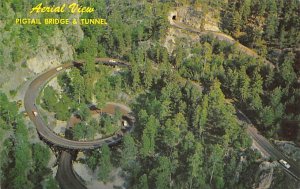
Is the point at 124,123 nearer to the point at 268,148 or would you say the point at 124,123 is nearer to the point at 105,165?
the point at 105,165

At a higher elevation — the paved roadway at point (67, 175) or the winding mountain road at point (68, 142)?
the winding mountain road at point (68, 142)

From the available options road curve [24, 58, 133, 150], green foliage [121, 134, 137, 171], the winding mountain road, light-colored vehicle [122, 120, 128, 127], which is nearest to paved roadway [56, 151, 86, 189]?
the winding mountain road

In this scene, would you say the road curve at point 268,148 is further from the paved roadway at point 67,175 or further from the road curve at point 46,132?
the paved roadway at point 67,175

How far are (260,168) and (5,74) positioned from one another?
82.6 metres

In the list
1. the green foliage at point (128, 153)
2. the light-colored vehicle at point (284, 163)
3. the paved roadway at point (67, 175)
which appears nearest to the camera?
the paved roadway at point (67, 175)

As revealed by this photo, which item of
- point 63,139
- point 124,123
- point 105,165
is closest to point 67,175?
point 105,165

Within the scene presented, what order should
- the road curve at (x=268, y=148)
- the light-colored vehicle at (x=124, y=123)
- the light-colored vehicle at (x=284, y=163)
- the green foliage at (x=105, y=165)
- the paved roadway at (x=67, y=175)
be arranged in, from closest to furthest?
1. the paved roadway at (x=67, y=175)
2. the green foliage at (x=105, y=165)
3. the road curve at (x=268, y=148)
4. the light-colored vehicle at (x=284, y=163)
5. the light-colored vehicle at (x=124, y=123)

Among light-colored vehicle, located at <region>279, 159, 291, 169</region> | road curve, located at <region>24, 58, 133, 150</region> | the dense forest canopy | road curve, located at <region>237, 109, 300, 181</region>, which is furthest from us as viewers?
road curve, located at <region>24, 58, 133, 150</region>

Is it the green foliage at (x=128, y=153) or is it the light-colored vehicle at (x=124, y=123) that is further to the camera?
the light-colored vehicle at (x=124, y=123)

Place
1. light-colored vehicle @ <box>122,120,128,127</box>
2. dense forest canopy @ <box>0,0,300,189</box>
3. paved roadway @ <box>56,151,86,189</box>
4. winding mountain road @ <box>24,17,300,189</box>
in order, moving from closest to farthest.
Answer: dense forest canopy @ <box>0,0,300,189</box>, paved roadway @ <box>56,151,86,189</box>, winding mountain road @ <box>24,17,300,189</box>, light-colored vehicle @ <box>122,120,128,127</box>

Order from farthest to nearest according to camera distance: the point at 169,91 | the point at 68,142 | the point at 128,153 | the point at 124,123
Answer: the point at 169,91, the point at 124,123, the point at 68,142, the point at 128,153

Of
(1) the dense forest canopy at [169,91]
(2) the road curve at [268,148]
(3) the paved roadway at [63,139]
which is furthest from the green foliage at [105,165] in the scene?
(2) the road curve at [268,148]

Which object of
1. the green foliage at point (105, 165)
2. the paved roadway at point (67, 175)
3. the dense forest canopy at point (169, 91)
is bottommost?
the paved roadway at point (67, 175)

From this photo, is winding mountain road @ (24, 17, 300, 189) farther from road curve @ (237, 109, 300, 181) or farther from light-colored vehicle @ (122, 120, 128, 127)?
light-colored vehicle @ (122, 120, 128, 127)
